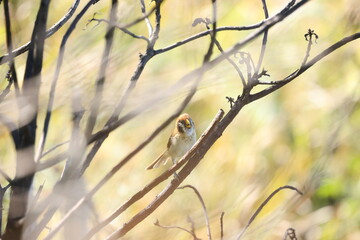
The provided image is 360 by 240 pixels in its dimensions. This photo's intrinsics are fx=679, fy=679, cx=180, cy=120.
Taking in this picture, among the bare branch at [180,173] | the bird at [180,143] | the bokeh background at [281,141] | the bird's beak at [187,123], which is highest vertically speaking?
the bokeh background at [281,141]

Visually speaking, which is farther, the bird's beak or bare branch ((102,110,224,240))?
the bird's beak

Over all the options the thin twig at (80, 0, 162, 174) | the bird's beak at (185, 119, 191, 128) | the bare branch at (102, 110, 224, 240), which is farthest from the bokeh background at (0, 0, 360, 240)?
the bare branch at (102, 110, 224, 240)

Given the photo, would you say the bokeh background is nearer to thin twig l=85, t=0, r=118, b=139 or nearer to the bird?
the bird

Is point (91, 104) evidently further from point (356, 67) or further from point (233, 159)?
point (356, 67)

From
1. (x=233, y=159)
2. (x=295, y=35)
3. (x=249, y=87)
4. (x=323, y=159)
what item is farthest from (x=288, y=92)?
(x=249, y=87)

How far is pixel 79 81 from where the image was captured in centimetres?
74

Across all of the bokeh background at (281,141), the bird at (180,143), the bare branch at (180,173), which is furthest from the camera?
the bokeh background at (281,141)

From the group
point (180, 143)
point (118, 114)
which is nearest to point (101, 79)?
point (118, 114)

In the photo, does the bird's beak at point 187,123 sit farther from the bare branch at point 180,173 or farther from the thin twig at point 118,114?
the bare branch at point 180,173

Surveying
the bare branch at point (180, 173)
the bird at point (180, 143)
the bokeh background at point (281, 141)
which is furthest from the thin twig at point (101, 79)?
the bokeh background at point (281, 141)

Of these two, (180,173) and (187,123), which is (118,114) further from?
(187,123)

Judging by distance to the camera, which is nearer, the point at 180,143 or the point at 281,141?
the point at 180,143

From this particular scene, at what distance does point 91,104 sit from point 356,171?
8.10 feet

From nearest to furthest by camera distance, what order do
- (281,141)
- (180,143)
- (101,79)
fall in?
(101,79)
(180,143)
(281,141)
